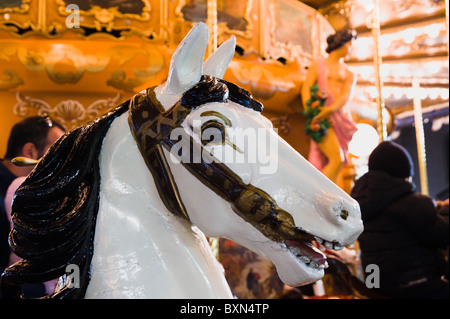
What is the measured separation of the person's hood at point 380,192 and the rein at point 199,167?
54.2 inches

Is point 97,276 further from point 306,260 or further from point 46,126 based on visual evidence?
point 46,126

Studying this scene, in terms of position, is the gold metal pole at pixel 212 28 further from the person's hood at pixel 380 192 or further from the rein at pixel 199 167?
the rein at pixel 199 167

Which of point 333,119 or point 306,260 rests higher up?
point 333,119

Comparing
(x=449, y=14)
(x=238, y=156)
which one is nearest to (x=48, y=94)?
(x=238, y=156)

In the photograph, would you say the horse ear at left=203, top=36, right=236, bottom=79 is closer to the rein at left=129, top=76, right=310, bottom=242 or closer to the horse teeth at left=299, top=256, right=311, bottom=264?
the rein at left=129, top=76, right=310, bottom=242

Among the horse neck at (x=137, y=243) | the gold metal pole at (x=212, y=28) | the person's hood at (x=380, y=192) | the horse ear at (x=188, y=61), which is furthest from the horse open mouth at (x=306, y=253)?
the gold metal pole at (x=212, y=28)

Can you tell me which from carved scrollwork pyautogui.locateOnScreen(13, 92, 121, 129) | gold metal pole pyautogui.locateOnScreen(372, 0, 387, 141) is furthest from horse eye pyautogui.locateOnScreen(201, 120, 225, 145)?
gold metal pole pyautogui.locateOnScreen(372, 0, 387, 141)

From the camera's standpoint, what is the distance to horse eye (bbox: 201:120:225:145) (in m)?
0.69

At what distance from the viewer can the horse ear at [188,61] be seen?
69 cm

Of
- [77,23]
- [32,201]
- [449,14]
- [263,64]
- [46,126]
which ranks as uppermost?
[449,14]

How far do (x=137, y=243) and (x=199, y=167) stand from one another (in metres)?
0.16

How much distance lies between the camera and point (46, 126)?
1889mm

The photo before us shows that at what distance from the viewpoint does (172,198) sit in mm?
705
